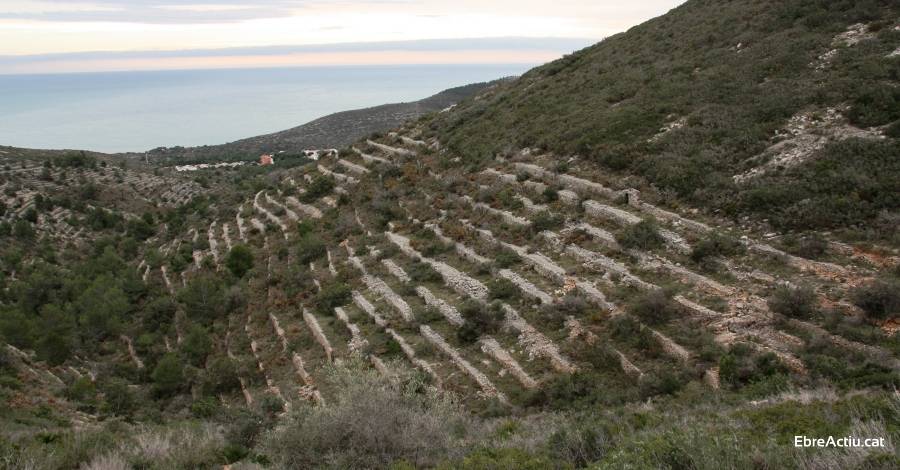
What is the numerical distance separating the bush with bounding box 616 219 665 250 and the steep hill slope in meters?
1.81

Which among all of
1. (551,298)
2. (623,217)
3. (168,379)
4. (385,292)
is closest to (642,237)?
(623,217)

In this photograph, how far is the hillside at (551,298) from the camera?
7488mm

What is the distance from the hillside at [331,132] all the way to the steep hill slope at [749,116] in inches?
1898

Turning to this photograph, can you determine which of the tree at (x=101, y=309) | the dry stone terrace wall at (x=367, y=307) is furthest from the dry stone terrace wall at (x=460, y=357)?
the tree at (x=101, y=309)

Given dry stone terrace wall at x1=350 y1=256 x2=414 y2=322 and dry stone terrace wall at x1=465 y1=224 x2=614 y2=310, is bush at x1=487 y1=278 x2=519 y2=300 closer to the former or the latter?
dry stone terrace wall at x1=465 y1=224 x2=614 y2=310

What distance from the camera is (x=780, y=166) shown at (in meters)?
14.5

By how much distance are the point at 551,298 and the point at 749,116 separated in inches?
369

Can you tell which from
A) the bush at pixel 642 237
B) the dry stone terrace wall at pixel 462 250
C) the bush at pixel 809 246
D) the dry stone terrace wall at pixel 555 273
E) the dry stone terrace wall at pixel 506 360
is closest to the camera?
the dry stone terrace wall at pixel 506 360

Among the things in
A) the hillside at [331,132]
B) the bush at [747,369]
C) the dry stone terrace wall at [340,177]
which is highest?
the hillside at [331,132]

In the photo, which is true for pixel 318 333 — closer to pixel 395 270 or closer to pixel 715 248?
pixel 395 270

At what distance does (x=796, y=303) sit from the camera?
9.74m

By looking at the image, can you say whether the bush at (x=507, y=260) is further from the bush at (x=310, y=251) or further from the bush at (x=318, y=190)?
the bush at (x=318, y=190)

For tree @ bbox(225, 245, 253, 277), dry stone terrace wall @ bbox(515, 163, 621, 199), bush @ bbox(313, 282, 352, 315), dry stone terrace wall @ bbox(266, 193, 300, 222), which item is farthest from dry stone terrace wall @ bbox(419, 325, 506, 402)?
dry stone terrace wall @ bbox(266, 193, 300, 222)

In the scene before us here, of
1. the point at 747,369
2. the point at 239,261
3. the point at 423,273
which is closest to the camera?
the point at 747,369
